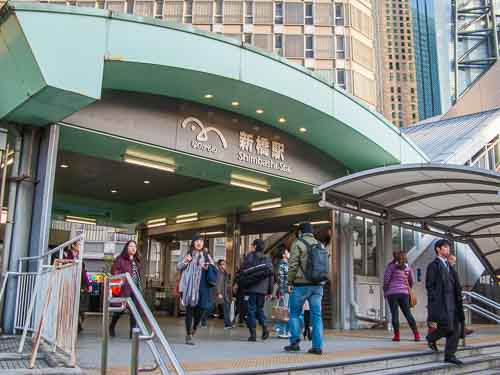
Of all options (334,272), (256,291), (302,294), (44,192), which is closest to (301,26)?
(334,272)

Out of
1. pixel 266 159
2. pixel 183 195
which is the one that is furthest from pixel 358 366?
pixel 183 195

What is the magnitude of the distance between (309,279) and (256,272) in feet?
6.77

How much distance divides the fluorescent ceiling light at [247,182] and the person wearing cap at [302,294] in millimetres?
4755

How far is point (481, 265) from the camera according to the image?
55.0 ft

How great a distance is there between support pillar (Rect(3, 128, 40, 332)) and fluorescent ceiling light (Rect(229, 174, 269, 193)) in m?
4.40

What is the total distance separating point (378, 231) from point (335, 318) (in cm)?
249

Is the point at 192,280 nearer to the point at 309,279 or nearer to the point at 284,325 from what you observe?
the point at 309,279

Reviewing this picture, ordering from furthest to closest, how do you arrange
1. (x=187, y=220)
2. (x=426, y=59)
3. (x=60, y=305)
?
(x=426, y=59) → (x=187, y=220) → (x=60, y=305)

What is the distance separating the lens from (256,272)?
859 cm

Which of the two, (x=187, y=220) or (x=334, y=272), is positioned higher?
(x=187, y=220)

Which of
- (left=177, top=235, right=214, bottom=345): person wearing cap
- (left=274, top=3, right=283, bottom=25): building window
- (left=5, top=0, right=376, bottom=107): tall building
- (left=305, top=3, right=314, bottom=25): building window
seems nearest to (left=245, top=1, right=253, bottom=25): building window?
(left=5, top=0, right=376, bottom=107): tall building

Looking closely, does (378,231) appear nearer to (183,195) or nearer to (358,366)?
(183,195)

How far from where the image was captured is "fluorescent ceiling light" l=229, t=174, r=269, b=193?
11688 mm

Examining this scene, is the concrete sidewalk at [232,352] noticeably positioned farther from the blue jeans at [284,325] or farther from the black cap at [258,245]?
the black cap at [258,245]
